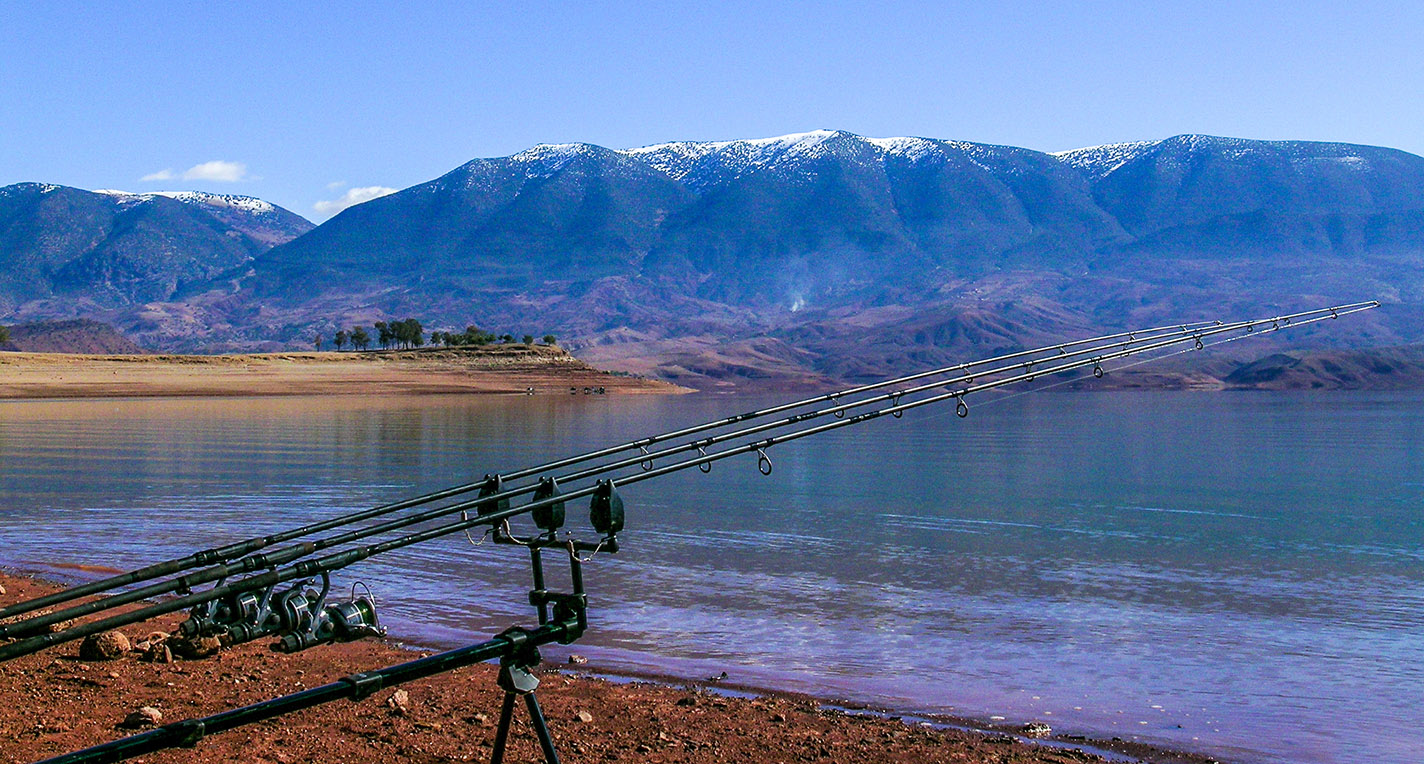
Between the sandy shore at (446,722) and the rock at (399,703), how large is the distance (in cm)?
1

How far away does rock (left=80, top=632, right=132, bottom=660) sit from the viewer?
1208cm

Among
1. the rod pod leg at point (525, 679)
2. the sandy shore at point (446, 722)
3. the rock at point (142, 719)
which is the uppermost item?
the rod pod leg at point (525, 679)

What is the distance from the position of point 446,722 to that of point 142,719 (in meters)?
2.44

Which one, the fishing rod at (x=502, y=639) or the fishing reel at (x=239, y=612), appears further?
the fishing reel at (x=239, y=612)

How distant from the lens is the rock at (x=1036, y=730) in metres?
11.6

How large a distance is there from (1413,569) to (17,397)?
9888 cm

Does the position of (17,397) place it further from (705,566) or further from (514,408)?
(705,566)

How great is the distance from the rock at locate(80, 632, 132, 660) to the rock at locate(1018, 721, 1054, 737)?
8864 millimetres

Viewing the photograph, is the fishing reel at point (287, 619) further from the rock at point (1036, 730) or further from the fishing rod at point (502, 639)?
the rock at point (1036, 730)

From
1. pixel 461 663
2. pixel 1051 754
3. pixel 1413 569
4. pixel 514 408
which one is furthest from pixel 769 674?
pixel 514 408

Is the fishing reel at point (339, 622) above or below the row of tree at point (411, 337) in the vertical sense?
below

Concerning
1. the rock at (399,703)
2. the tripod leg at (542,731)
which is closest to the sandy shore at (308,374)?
the rock at (399,703)

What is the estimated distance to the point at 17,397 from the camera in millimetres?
95688

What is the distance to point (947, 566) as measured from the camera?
22.8m
